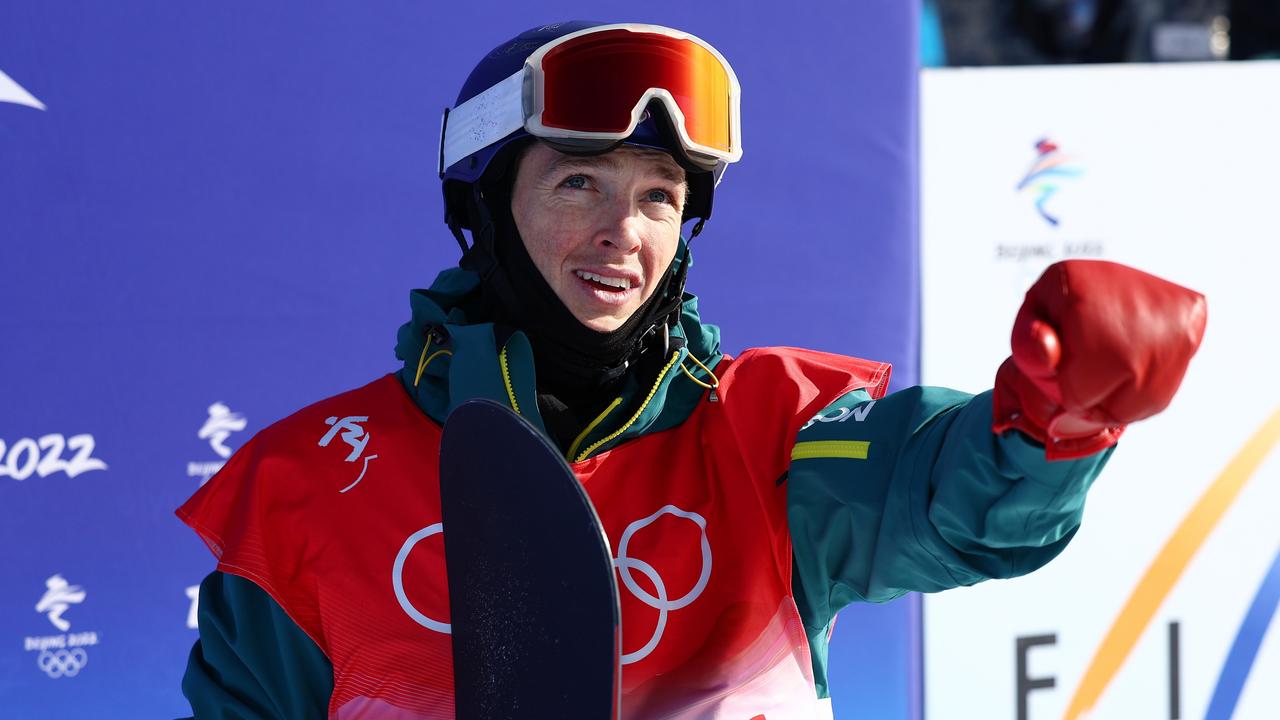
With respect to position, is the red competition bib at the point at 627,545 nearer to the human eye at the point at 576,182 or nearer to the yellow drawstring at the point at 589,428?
the yellow drawstring at the point at 589,428

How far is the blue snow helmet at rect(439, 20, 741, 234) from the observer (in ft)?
4.89

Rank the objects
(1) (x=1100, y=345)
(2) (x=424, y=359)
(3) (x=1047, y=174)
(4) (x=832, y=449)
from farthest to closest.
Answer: (3) (x=1047, y=174) → (2) (x=424, y=359) → (4) (x=832, y=449) → (1) (x=1100, y=345)

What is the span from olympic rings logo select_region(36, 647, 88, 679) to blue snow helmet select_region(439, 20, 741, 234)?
3.41 ft

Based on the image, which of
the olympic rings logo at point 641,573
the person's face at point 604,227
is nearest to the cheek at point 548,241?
the person's face at point 604,227

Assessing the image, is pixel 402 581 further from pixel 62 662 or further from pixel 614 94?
pixel 62 662

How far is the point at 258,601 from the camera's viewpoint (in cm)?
151

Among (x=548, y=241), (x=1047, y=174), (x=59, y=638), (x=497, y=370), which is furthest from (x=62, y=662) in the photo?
(x=1047, y=174)

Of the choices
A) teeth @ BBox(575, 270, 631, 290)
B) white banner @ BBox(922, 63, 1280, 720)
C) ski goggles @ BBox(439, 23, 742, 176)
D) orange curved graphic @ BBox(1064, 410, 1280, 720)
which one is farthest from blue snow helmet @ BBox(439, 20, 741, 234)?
orange curved graphic @ BBox(1064, 410, 1280, 720)

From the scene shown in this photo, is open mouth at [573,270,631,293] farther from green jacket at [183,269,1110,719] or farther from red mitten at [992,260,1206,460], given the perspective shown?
red mitten at [992,260,1206,460]

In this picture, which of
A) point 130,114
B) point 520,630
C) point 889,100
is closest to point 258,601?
point 520,630

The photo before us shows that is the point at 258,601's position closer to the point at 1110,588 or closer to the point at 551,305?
the point at 551,305

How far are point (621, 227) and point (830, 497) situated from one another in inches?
15.7

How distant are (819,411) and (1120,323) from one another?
1.73 ft

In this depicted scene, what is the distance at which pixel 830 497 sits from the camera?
1.39 meters
